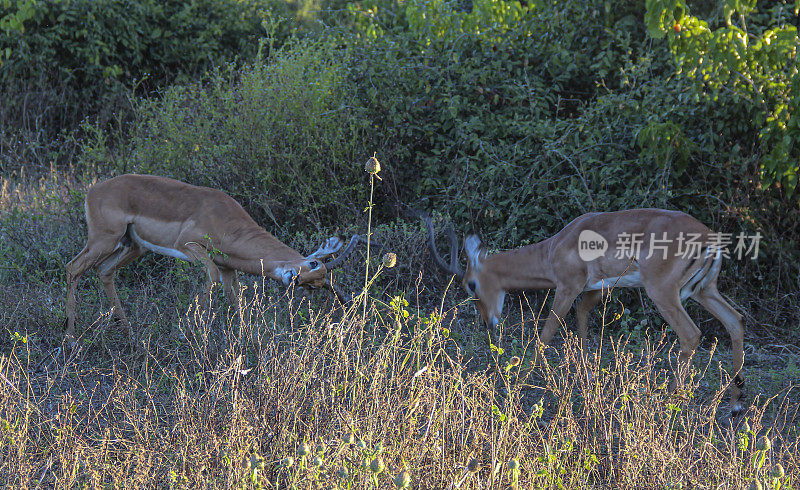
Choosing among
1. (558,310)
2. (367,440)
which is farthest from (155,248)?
(367,440)

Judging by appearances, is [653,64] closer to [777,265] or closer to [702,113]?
[702,113]

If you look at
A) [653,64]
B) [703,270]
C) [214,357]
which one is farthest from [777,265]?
[214,357]

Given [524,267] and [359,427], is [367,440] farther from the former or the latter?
[524,267]

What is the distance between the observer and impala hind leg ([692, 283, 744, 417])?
5391 mm

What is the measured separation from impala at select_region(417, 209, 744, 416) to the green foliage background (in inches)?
25.9

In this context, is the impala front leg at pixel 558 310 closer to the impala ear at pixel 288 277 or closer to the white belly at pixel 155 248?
the impala ear at pixel 288 277

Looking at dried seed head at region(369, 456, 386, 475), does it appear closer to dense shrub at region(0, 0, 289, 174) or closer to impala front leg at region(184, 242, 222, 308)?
impala front leg at region(184, 242, 222, 308)

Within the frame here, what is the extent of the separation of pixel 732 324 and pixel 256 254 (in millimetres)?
3199

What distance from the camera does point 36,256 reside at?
734cm

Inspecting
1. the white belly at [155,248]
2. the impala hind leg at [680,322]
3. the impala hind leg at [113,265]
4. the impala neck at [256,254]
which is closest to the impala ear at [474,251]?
the impala neck at [256,254]

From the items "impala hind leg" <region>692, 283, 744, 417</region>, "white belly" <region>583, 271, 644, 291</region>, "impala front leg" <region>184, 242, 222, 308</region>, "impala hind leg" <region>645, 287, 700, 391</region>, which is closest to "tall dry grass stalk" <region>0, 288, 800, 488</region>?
"impala hind leg" <region>692, 283, 744, 417</region>

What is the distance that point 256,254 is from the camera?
20.5 feet

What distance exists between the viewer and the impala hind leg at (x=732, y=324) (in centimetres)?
539

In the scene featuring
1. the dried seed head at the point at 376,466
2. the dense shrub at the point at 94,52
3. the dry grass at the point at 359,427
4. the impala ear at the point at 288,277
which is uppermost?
the dried seed head at the point at 376,466
